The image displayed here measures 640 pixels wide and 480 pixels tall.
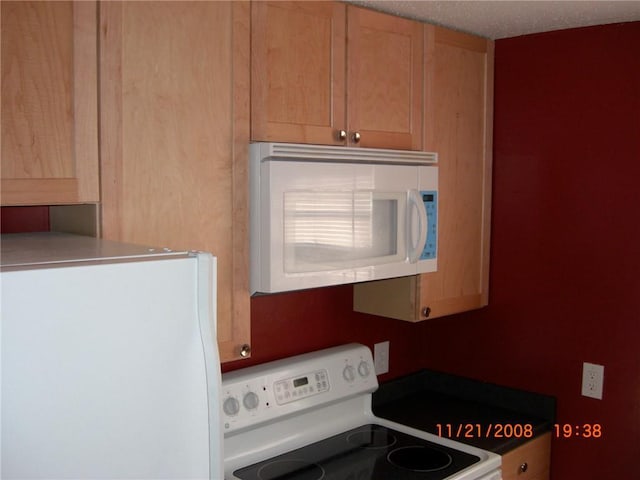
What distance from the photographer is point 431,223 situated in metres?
2.37

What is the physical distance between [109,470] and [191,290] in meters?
0.31

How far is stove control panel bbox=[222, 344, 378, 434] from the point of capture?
223cm

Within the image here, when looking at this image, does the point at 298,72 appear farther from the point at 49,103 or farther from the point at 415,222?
the point at 49,103

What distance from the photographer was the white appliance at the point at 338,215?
190 centimetres

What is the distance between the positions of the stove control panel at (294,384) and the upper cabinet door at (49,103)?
90cm

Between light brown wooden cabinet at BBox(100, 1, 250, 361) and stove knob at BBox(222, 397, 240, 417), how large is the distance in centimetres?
34

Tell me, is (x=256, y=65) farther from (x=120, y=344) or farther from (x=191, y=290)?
(x=120, y=344)

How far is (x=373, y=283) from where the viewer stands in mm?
2586

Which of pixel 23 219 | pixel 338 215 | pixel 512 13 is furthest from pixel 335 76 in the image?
pixel 23 219

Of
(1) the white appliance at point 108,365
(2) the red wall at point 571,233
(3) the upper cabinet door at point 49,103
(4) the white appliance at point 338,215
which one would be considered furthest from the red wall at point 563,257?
(1) the white appliance at point 108,365

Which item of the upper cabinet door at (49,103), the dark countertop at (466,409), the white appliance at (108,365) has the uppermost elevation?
the upper cabinet door at (49,103)

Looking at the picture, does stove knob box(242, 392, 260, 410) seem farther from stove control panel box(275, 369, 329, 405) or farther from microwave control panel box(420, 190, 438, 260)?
microwave control panel box(420, 190, 438, 260)

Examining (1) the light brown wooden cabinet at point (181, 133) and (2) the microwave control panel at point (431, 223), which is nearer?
(1) the light brown wooden cabinet at point (181, 133)

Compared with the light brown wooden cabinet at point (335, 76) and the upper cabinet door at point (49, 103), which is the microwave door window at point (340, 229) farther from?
the upper cabinet door at point (49, 103)
